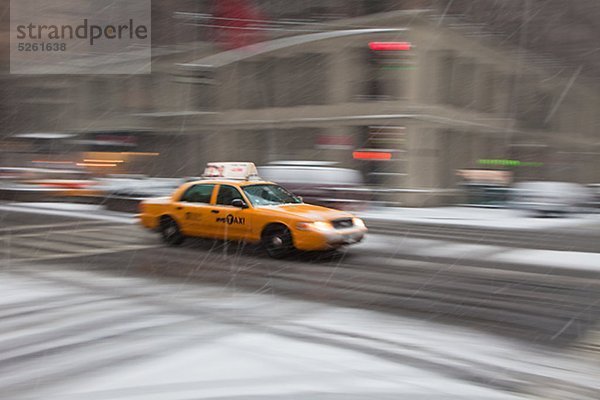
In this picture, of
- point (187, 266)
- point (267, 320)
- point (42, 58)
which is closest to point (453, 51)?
point (187, 266)

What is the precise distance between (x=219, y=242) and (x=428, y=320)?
600 cm

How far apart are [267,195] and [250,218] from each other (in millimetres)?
829

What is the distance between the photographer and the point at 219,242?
1129cm

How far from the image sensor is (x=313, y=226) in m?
9.42

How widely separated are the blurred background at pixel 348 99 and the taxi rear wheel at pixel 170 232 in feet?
28.3

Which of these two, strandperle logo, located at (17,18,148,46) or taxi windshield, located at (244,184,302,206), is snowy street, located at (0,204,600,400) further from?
strandperle logo, located at (17,18,148,46)

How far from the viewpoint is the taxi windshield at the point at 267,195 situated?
10273 millimetres

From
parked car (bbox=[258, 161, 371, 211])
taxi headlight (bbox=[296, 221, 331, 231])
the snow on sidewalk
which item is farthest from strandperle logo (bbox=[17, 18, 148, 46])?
taxi headlight (bbox=[296, 221, 331, 231])

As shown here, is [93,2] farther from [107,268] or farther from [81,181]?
[107,268]

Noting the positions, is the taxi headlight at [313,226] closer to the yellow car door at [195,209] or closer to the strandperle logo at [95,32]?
the yellow car door at [195,209]

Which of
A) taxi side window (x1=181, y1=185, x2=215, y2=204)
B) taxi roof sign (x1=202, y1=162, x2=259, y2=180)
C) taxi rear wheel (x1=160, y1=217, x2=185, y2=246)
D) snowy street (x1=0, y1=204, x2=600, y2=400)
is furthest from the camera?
taxi roof sign (x1=202, y1=162, x2=259, y2=180)

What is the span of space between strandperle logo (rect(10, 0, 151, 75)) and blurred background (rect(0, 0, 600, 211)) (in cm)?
92

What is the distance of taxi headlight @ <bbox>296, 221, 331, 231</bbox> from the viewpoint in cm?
941

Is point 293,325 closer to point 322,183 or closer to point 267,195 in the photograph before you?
point 267,195
